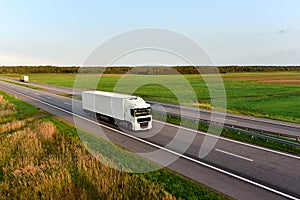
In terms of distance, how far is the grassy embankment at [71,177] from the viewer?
12.1 metres

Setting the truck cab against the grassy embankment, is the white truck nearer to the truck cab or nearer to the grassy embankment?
the truck cab

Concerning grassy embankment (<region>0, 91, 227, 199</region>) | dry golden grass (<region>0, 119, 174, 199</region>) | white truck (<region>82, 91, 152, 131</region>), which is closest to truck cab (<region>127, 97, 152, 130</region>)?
white truck (<region>82, 91, 152, 131</region>)

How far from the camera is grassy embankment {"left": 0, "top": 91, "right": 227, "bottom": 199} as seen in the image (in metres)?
12.1

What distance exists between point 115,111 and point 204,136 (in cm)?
784

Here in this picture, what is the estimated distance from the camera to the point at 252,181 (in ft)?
42.7

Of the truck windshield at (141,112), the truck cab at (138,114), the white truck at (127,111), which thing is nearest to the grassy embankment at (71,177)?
the truck cab at (138,114)

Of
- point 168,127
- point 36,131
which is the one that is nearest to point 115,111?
point 168,127

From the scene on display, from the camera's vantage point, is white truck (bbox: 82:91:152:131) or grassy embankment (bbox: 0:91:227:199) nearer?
grassy embankment (bbox: 0:91:227:199)

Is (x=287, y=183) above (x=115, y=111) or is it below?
below

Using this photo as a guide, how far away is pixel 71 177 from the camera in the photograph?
1391 cm

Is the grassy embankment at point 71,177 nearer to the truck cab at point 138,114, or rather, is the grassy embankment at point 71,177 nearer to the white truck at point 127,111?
the truck cab at point 138,114

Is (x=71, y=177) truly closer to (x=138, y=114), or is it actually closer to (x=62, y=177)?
(x=62, y=177)

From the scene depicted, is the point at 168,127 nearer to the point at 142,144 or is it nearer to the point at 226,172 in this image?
the point at 142,144

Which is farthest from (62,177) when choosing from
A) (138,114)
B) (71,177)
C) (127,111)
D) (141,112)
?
(141,112)
